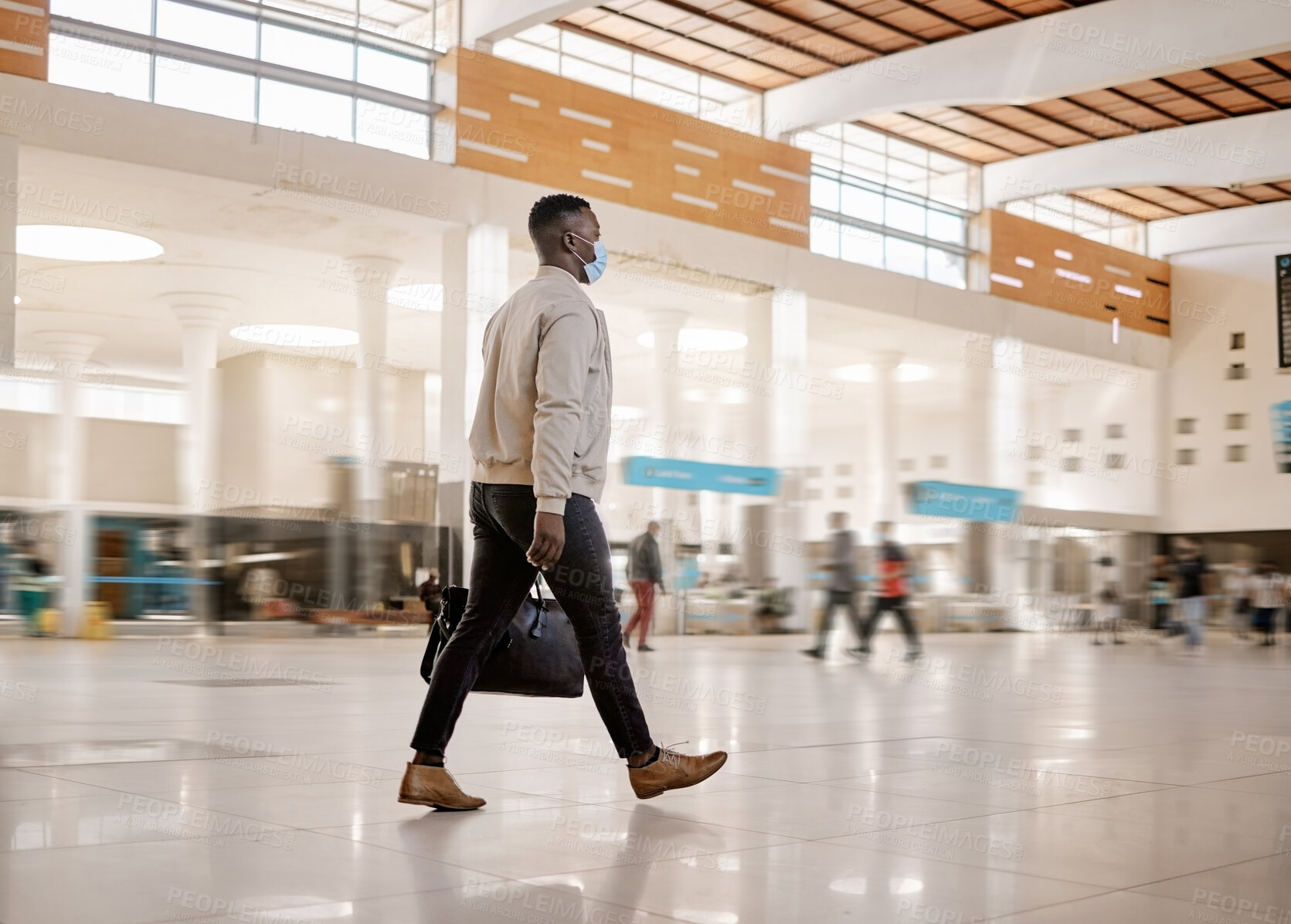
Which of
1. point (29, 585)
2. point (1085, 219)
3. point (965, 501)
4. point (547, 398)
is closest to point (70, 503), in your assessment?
point (29, 585)

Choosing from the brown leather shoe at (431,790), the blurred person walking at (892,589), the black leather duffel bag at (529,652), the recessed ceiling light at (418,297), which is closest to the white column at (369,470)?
the recessed ceiling light at (418,297)

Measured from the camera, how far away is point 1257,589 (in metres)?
27.3

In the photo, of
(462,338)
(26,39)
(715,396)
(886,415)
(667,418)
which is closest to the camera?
(26,39)

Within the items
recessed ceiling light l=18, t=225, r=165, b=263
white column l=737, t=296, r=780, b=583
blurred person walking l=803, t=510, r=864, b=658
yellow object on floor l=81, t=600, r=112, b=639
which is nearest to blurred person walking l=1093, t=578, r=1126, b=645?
white column l=737, t=296, r=780, b=583

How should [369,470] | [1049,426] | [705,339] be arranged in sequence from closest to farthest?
1. [369,470]
2. [705,339]
3. [1049,426]

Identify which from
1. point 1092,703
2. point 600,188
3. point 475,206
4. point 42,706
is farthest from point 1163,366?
point 42,706

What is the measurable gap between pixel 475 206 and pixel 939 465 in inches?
1167

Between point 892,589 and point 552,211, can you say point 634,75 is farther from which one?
point 552,211

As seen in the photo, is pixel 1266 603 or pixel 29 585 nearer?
pixel 29 585

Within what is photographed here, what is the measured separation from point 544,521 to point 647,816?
3.25 feet

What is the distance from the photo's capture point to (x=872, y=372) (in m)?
40.0

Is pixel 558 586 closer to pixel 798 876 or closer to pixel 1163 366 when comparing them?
pixel 798 876

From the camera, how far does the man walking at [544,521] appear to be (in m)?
4.26

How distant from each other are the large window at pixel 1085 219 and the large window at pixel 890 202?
2.15 metres
